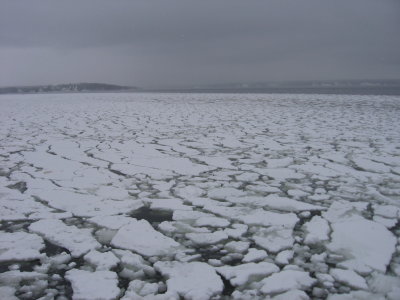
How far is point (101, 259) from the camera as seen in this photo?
1728 mm

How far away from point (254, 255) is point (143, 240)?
0.65 meters

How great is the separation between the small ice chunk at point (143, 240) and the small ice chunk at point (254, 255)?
40 cm

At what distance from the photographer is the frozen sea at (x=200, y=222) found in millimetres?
1525

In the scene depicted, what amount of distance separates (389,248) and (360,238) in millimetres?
163

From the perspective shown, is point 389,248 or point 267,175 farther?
point 267,175

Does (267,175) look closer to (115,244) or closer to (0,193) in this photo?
(115,244)

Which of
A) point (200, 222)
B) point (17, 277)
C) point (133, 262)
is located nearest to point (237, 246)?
point (200, 222)

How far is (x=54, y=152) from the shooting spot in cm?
417

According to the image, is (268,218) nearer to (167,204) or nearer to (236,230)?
(236,230)

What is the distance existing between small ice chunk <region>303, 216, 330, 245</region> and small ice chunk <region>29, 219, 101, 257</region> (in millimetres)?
1244

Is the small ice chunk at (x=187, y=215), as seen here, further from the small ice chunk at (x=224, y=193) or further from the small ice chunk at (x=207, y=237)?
the small ice chunk at (x=224, y=193)

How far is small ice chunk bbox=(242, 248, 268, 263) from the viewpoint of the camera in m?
1.74

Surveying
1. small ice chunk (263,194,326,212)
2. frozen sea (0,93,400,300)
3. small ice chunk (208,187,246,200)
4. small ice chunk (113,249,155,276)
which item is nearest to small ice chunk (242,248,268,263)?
frozen sea (0,93,400,300)

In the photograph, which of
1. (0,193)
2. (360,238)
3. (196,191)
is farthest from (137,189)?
(360,238)
